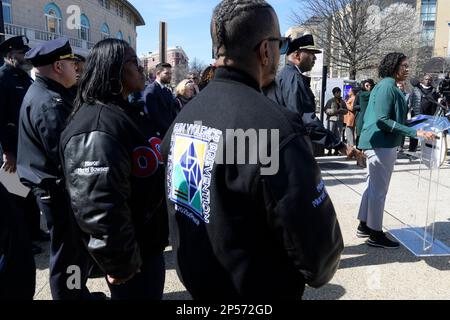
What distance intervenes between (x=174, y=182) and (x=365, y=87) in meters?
9.62

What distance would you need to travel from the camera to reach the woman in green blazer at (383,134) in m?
3.96

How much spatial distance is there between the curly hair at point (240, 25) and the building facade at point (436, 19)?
67.5m

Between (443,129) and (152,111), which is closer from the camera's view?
(443,129)

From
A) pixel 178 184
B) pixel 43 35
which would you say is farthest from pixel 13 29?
pixel 178 184

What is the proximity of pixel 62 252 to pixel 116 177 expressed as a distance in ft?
4.29

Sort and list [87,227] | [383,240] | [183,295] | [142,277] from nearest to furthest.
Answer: [87,227]
[142,277]
[183,295]
[383,240]

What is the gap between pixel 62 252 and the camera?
2.83m

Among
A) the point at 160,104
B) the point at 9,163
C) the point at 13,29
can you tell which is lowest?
the point at 9,163

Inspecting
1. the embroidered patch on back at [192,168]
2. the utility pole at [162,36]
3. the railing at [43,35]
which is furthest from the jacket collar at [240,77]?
the railing at [43,35]

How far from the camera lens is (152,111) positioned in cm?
572

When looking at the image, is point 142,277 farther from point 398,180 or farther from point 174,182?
point 398,180

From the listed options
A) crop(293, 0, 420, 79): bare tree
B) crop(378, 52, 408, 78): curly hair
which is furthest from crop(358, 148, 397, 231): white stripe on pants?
crop(293, 0, 420, 79): bare tree

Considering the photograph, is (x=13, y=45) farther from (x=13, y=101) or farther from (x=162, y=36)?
(x=162, y=36)
